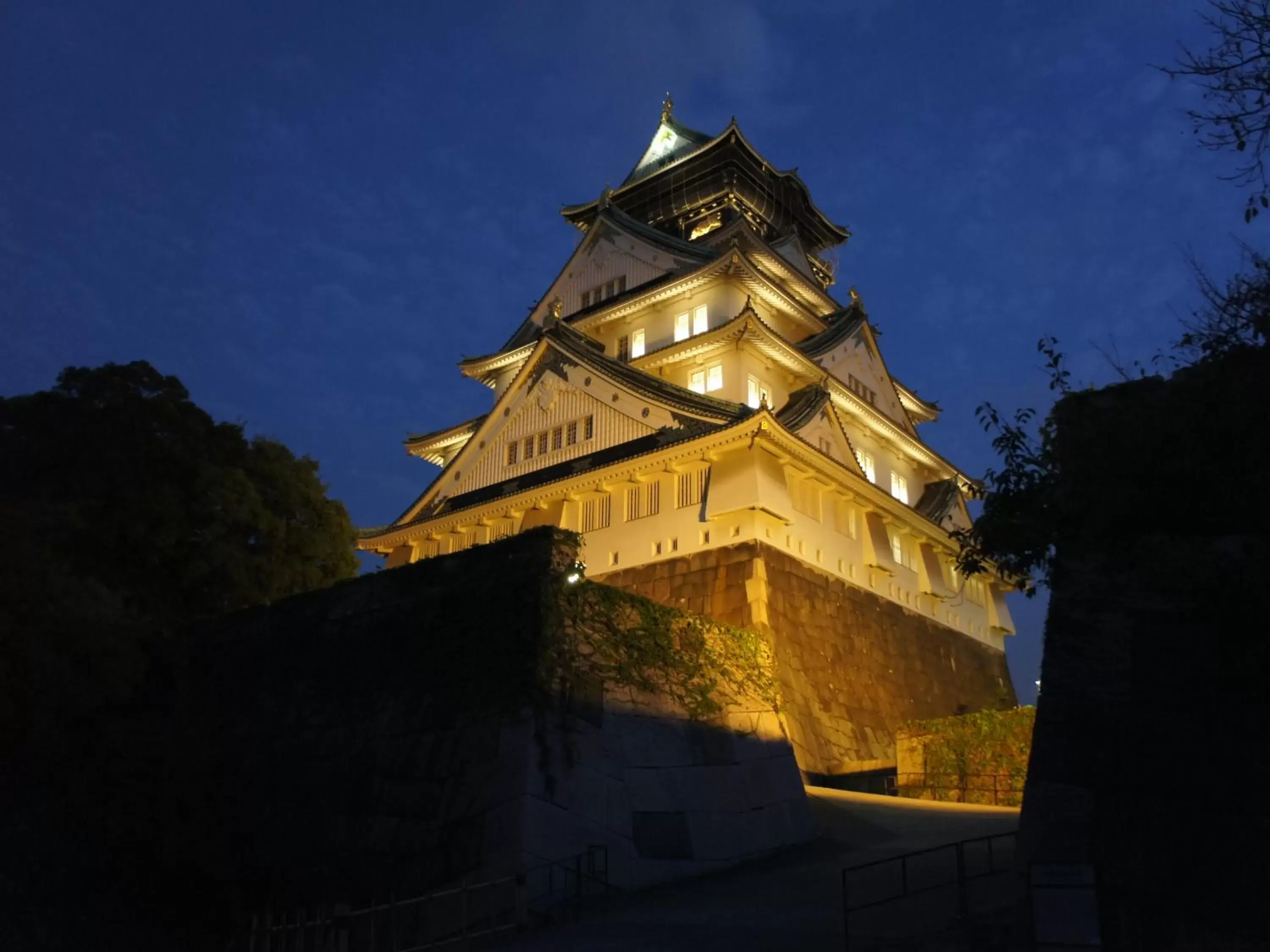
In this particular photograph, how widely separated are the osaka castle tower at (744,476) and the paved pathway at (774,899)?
416 centimetres

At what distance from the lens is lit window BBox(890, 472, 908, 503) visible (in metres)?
30.3

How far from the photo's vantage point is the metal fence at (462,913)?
936cm

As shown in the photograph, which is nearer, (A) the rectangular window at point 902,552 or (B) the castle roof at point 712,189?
(A) the rectangular window at point 902,552

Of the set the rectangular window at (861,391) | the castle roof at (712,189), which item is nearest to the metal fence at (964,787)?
the rectangular window at (861,391)

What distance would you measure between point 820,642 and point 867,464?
888 centimetres

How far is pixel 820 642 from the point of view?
21.7 metres

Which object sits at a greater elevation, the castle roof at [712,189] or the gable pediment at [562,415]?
the castle roof at [712,189]

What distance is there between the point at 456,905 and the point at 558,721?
226 centimetres

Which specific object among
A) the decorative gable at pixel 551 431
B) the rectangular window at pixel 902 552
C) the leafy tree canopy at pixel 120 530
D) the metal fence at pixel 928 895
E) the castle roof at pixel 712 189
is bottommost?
the metal fence at pixel 928 895

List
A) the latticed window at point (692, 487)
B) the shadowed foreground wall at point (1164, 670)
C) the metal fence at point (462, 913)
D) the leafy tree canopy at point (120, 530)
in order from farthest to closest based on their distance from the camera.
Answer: the latticed window at point (692, 487) < the leafy tree canopy at point (120, 530) < the metal fence at point (462, 913) < the shadowed foreground wall at point (1164, 670)

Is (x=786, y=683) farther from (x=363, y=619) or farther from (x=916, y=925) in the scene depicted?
(x=916, y=925)

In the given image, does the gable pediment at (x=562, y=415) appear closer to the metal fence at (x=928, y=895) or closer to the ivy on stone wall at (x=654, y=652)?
the ivy on stone wall at (x=654, y=652)

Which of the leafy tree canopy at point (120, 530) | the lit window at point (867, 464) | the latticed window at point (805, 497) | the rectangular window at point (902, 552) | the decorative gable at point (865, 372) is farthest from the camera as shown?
the decorative gable at point (865, 372)

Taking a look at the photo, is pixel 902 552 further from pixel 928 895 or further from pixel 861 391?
pixel 928 895
